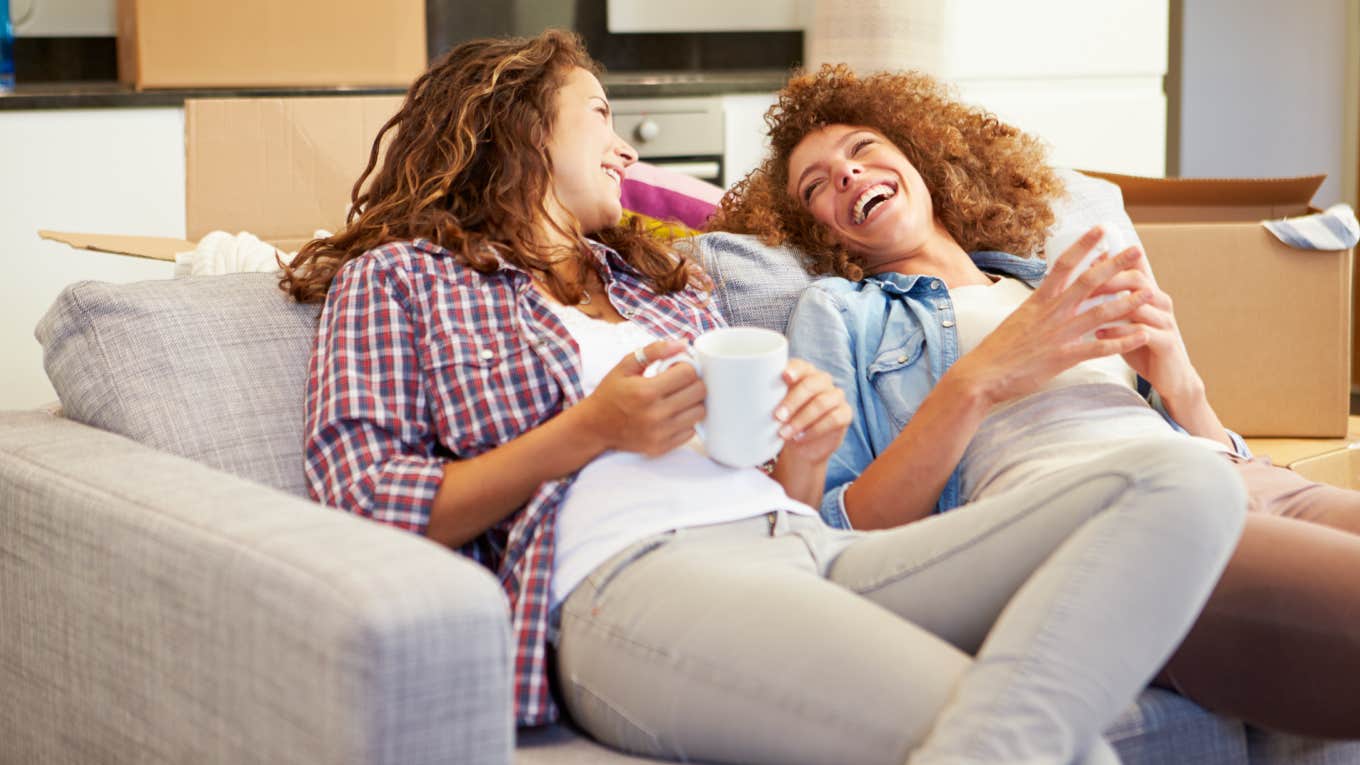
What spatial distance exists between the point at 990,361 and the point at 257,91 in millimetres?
2037

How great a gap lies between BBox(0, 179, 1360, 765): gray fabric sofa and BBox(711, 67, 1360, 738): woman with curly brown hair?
11 centimetres

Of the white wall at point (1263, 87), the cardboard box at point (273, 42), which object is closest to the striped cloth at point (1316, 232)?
the cardboard box at point (273, 42)

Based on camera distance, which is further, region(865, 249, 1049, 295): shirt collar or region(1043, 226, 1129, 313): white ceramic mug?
region(865, 249, 1049, 295): shirt collar

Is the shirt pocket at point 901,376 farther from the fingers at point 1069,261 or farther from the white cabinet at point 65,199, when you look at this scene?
the white cabinet at point 65,199

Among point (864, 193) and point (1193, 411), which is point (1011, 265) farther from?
point (1193, 411)

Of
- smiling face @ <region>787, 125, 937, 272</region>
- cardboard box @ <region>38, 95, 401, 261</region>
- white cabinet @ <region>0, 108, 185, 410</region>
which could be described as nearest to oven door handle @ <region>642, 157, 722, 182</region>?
white cabinet @ <region>0, 108, 185, 410</region>

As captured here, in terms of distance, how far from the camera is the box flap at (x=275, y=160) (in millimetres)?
2059

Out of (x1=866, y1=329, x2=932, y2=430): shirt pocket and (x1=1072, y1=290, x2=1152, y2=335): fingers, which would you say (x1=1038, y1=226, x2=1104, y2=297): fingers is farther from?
(x1=866, y1=329, x2=932, y2=430): shirt pocket

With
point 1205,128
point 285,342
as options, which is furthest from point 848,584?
point 1205,128

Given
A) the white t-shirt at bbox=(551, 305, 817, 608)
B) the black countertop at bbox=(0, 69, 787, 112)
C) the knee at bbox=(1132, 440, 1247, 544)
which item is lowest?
the white t-shirt at bbox=(551, 305, 817, 608)

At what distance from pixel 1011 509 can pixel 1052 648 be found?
19 centimetres

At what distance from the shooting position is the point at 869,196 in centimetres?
177

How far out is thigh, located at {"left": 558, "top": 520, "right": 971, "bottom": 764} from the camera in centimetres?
100

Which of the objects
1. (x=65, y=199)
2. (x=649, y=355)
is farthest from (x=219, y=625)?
(x=65, y=199)
